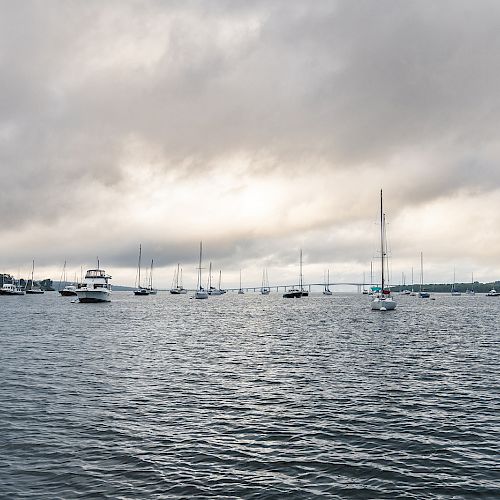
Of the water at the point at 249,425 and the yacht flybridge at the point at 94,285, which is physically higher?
the yacht flybridge at the point at 94,285

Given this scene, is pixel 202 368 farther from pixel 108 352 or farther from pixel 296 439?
pixel 296 439

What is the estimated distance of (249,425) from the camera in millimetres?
22953

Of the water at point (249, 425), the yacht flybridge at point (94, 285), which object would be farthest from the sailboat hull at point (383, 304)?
the yacht flybridge at point (94, 285)

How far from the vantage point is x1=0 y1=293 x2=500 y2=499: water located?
53.4 feet

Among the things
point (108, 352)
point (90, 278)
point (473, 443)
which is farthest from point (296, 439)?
point (90, 278)

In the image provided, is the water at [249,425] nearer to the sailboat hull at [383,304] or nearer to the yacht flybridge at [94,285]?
the sailboat hull at [383,304]

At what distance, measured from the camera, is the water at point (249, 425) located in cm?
1628

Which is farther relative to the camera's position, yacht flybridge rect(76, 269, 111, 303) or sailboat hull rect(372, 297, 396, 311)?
yacht flybridge rect(76, 269, 111, 303)

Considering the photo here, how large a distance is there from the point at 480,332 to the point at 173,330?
148ft

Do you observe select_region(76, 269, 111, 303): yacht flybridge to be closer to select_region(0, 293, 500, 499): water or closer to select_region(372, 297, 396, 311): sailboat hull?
select_region(372, 297, 396, 311): sailboat hull

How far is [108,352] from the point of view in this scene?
4741cm

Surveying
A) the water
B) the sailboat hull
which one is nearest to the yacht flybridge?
the sailboat hull

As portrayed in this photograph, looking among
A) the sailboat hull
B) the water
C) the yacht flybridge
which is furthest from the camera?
the yacht flybridge

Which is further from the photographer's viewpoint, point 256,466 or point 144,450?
point 144,450
